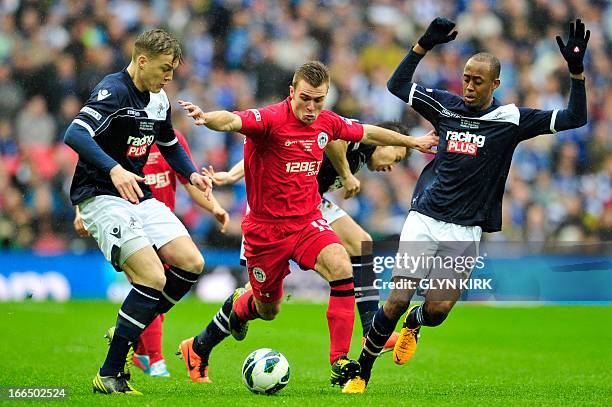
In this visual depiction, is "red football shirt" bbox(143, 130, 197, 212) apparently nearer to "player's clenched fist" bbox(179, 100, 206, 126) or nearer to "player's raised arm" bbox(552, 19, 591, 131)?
"player's clenched fist" bbox(179, 100, 206, 126)

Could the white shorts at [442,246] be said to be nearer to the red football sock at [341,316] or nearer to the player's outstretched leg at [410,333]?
the player's outstretched leg at [410,333]

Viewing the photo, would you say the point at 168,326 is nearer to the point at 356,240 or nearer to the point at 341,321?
the point at 356,240

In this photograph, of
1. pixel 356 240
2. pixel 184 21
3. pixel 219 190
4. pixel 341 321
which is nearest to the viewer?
pixel 341 321

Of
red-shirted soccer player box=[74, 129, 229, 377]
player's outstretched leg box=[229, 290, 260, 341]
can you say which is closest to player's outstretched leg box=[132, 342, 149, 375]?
red-shirted soccer player box=[74, 129, 229, 377]

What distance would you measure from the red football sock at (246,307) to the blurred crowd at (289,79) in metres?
8.26

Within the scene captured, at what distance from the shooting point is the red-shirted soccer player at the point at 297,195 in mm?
7207

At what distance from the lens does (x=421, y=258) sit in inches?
300

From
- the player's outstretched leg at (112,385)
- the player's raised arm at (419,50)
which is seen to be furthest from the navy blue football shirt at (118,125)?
the player's raised arm at (419,50)

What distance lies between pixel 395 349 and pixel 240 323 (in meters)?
1.24

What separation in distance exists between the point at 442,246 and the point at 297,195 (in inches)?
45.4

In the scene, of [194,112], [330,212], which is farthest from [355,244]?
[194,112]

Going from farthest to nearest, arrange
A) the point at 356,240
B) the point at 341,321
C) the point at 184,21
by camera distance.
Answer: the point at 184,21 < the point at 356,240 < the point at 341,321

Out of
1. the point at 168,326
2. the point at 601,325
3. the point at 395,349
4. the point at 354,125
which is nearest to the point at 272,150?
the point at 354,125

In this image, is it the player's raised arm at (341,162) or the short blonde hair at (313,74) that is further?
the player's raised arm at (341,162)
